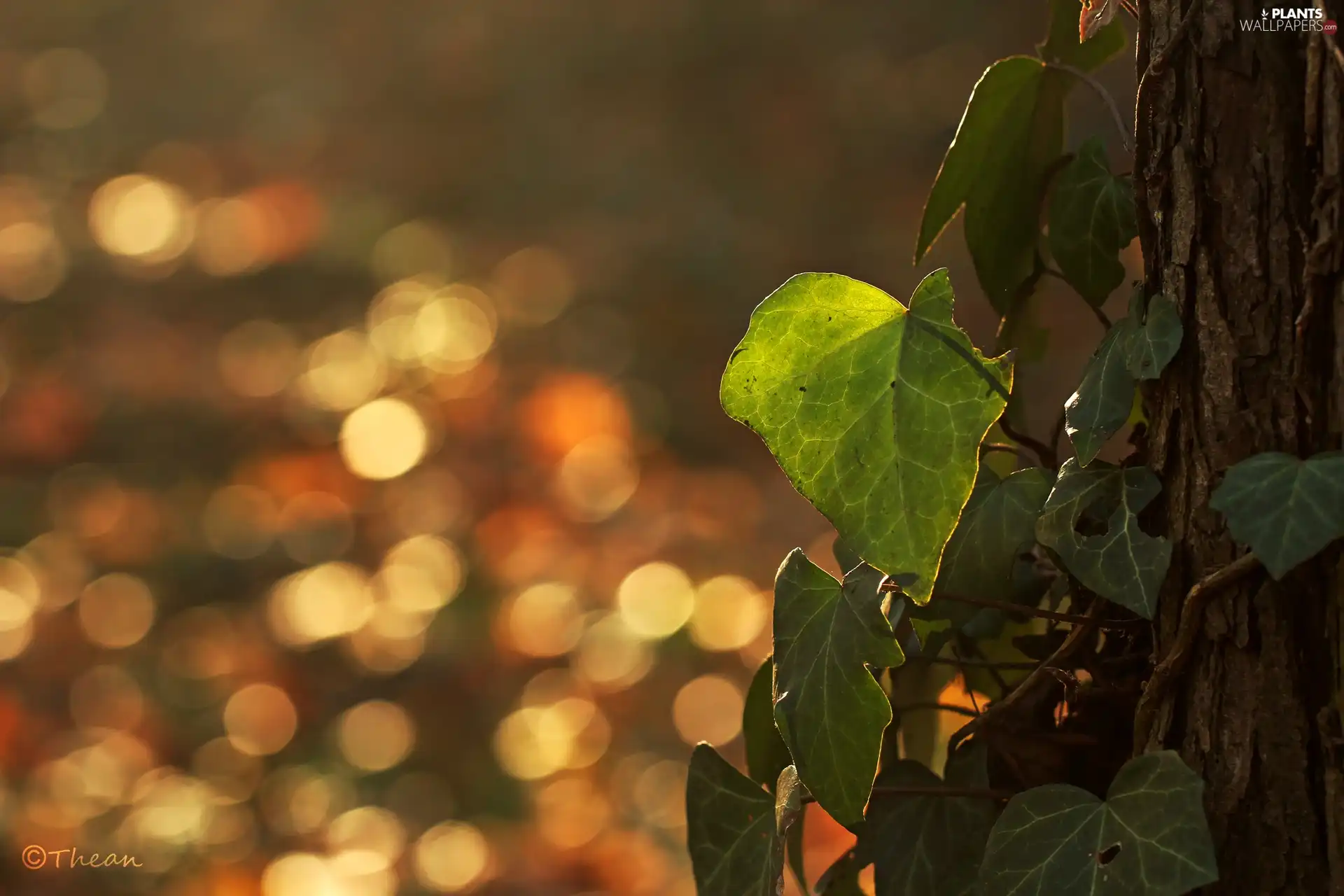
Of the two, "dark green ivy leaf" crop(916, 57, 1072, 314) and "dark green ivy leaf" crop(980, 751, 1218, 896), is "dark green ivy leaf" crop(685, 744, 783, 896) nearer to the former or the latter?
"dark green ivy leaf" crop(980, 751, 1218, 896)

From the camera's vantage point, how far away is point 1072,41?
67 centimetres

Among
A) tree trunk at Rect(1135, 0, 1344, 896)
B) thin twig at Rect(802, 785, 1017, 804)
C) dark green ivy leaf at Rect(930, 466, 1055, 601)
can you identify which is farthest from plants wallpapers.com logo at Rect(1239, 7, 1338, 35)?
thin twig at Rect(802, 785, 1017, 804)

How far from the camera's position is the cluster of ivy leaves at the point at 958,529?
0.48 meters

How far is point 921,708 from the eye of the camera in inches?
28.6

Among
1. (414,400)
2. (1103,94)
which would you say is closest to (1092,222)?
(1103,94)

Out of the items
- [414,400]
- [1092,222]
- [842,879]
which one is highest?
[1092,222]

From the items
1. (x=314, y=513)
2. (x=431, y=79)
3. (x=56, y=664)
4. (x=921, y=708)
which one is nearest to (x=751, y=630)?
(x=314, y=513)

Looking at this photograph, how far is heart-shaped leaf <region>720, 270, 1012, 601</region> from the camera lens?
0.48m

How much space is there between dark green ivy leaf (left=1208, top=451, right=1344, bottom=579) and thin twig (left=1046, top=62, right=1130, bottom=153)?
0.57 ft

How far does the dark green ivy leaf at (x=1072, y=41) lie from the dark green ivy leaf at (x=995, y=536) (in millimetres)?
246

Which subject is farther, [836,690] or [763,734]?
[763,734]

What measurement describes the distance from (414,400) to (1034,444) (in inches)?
106

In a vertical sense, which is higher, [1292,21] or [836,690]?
[1292,21]

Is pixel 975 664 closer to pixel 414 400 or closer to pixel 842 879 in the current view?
pixel 842 879
